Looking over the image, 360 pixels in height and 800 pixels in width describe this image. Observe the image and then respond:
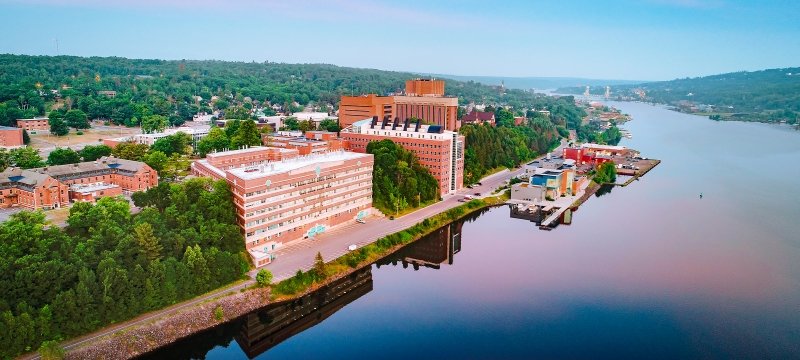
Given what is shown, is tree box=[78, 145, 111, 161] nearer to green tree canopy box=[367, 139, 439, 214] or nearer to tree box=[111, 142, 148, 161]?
tree box=[111, 142, 148, 161]

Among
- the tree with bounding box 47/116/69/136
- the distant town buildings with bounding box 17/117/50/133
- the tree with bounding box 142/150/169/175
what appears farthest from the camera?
the distant town buildings with bounding box 17/117/50/133

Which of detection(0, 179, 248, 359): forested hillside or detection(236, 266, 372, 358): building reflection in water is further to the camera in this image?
detection(236, 266, 372, 358): building reflection in water

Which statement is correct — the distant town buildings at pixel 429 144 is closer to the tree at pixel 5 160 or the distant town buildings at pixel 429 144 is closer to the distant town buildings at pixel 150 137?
the distant town buildings at pixel 150 137

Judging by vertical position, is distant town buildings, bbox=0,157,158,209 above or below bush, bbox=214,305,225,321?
above

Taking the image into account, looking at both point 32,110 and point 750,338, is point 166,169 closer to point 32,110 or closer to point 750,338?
point 32,110

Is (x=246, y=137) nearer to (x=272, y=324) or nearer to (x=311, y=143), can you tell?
(x=311, y=143)

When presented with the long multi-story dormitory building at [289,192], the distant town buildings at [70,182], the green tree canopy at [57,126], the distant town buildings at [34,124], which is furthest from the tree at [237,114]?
the long multi-story dormitory building at [289,192]

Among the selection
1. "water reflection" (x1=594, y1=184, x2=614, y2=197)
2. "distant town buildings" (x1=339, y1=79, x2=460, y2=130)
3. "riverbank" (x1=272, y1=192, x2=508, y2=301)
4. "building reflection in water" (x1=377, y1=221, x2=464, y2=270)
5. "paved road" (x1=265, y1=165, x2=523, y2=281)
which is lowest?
"building reflection in water" (x1=377, y1=221, x2=464, y2=270)

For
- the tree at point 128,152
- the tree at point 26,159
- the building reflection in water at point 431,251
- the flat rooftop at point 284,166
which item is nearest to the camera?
the flat rooftop at point 284,166

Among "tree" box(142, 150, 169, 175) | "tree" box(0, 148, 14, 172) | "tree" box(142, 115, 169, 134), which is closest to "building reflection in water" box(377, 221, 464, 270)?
"tree" box(142, 150, 169, 175)
